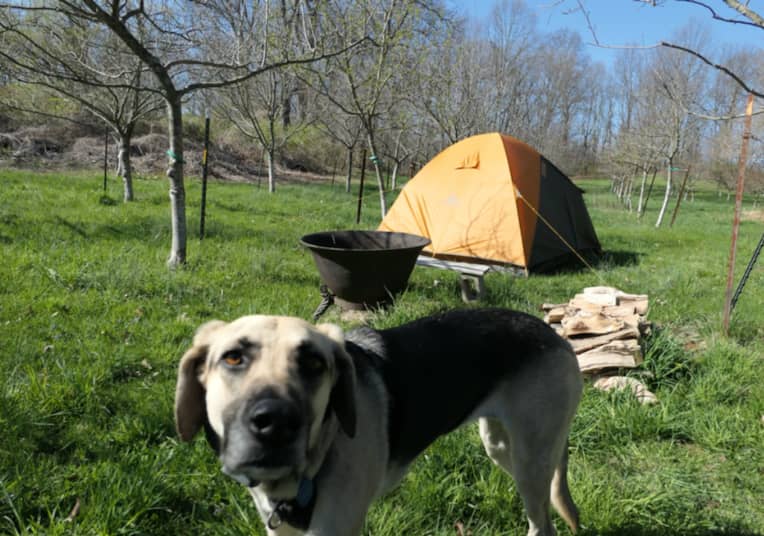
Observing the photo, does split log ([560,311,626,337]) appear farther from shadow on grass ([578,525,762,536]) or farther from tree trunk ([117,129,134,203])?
tree trunk ([117,129,134,203])

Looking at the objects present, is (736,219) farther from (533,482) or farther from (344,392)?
(344,392)

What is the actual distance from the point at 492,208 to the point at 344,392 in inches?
291

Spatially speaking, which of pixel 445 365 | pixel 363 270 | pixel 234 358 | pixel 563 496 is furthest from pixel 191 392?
pixel 363 270

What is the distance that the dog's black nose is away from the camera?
141cm

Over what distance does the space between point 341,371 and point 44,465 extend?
1.94 metres

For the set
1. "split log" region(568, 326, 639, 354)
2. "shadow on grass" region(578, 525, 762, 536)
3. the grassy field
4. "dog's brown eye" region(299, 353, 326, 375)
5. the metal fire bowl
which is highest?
"dog's brown eye" region(299, 353, 326, 375)

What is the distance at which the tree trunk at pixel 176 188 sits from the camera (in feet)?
21.5

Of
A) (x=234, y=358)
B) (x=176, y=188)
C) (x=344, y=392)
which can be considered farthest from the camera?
(x=176, y=188)

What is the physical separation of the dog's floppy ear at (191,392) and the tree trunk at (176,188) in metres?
5.15

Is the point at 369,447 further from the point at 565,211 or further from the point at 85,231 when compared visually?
the point at 565,211

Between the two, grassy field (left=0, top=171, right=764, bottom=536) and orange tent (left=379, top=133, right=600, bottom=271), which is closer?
grassy field (left=0, top=171, right=764, bottom=536)

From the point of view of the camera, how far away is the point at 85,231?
7906 millimetres

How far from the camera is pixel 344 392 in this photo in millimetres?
1737

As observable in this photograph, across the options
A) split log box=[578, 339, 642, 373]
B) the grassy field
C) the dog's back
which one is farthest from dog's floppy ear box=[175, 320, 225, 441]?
split log box=[578, 339, 642, 373]
